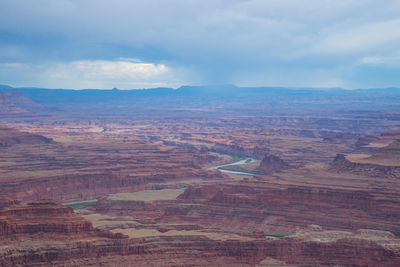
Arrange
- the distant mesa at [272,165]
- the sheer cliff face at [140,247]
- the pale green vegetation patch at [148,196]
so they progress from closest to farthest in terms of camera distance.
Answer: the sheer cliff face at [140,247] → the pale green vegetation patch at [148,196] → the distant mesa at [272,165]

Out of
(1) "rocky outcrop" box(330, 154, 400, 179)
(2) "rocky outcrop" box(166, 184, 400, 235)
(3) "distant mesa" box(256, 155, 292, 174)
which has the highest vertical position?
(1) "rocky outcrop" box(330, 154, 400, 179)

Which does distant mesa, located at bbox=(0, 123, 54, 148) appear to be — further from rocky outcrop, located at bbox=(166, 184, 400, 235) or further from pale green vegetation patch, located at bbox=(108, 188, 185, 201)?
rocky outcrop, located at bbox=(166, 184, 400, 235)

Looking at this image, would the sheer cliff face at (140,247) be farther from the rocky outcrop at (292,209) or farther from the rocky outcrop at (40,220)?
the rocky outcrop at (292,209)

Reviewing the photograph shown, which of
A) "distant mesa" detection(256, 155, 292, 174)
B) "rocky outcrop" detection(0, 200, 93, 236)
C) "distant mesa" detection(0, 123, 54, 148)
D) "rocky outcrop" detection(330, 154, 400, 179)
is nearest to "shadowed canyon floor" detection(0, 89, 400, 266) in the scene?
"rocky outcrop" detection(0, 200, 93, 236)

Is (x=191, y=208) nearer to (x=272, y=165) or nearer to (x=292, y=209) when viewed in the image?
(x=292, y=209)

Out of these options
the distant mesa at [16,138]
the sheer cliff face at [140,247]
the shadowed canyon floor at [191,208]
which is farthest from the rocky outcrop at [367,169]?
the distant mesa at [16,138]

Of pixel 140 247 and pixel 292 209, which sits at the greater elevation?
pixel 140 247

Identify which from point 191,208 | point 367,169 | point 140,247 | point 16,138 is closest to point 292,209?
point 191,208

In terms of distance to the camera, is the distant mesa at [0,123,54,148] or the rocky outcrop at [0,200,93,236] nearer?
the rocky outcrop at [0,200,93,236]

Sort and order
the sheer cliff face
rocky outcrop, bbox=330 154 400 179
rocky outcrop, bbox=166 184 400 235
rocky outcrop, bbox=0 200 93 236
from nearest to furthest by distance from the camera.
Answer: the sheer cliff face < rocky outcrop, bbox=0 200 93 236 < rocky outcrop, bbox=166 184 400 235 < rocky outcrop, bbox=330 154 400 179

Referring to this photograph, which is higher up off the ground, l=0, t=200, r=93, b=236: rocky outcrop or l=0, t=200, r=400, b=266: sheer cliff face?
l=0, t=200, r=93, b=236: rocky outcrop
